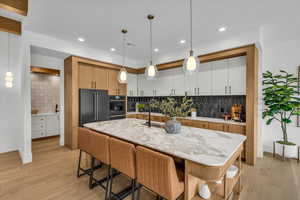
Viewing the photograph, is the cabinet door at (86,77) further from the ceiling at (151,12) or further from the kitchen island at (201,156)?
the kitchen island at (201,156)

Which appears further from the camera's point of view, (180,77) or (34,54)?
(180,77)

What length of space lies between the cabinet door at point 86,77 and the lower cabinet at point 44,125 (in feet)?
6.96

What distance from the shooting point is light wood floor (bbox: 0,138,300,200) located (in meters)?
1.94

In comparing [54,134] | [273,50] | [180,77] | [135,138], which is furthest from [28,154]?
[273,50]

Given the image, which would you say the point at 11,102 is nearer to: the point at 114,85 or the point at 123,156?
the point at 114,85

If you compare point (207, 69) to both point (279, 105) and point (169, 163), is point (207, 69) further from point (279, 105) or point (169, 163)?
point (169, 163)

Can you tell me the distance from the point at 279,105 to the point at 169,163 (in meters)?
3.20

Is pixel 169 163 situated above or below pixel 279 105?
below

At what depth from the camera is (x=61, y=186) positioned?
2146mm

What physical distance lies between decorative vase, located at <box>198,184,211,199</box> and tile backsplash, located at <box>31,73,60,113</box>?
18.2 ft

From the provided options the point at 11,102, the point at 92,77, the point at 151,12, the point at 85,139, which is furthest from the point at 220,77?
the point at 11,102

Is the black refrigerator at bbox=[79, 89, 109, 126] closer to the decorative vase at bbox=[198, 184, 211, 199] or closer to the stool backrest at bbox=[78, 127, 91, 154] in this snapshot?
the stool backrest at bbox=[78, 127, 91, 154]

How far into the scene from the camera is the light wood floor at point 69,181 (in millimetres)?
1942

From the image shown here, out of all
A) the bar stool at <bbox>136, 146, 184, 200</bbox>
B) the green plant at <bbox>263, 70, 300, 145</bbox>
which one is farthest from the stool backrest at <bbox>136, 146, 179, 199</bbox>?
the green plant at <bbox>263, 70, 300, 145</bbox>
